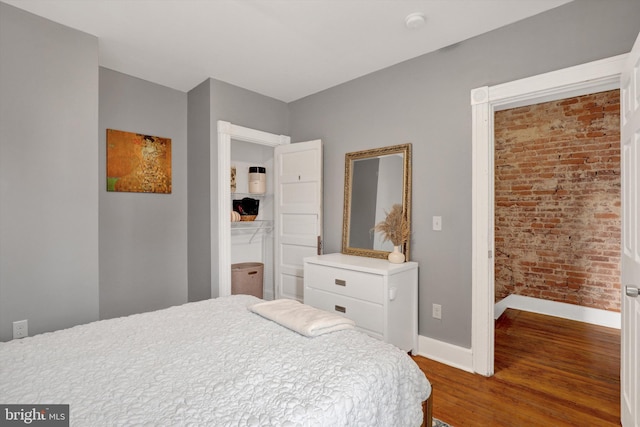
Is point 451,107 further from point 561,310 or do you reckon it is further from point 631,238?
point 561,310

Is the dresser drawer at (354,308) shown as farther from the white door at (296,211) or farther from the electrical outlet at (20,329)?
the electrical outlet at (20,329)

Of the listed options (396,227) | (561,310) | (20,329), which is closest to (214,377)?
(20,329)

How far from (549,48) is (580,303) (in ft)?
9.44

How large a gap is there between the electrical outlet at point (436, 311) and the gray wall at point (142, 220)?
100 inches

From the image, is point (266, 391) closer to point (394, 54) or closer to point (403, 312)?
point (403, 312)

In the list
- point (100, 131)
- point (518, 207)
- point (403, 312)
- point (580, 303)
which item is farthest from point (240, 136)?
point (580, 303)

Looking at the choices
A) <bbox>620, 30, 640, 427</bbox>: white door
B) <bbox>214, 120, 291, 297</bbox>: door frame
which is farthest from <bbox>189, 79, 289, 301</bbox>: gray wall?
<bbox>620, 30, 640, 427</bbox>: white door

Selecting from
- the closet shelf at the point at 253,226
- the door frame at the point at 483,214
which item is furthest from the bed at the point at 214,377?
the closet shelf at the point at 253,226

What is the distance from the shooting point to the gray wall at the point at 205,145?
10.3ft

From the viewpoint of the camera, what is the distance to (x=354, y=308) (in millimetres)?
2566

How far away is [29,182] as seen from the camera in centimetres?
209

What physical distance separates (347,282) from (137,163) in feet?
7.60

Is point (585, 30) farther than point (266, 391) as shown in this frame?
Yes

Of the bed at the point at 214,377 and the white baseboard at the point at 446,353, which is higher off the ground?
the bed at the point at 214,377
